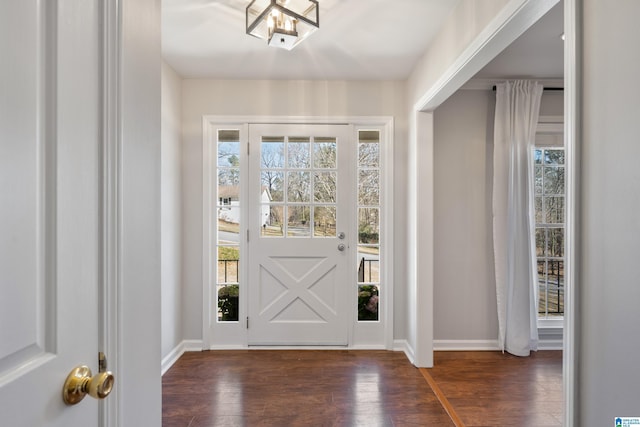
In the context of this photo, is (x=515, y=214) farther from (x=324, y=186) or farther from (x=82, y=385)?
(x=82, y=385)

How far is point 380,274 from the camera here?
3447 mm

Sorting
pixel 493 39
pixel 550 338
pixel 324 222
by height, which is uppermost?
pixel 493 39

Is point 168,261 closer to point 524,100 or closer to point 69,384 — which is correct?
point 69,384

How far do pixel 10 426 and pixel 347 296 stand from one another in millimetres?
2982

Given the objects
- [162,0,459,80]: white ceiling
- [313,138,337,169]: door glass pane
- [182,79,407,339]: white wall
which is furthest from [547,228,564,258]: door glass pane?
[313,138,337,169]: door glass pane

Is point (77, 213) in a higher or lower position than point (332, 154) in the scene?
lower

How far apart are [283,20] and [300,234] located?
1.86 metres

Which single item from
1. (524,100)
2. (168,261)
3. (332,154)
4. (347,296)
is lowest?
(347,296)

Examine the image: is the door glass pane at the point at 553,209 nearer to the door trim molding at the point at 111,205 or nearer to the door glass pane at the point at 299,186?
the door glass pane at the point at 299,186

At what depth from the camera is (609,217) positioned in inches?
39.5

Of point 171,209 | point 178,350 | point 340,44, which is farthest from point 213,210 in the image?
point 340,44

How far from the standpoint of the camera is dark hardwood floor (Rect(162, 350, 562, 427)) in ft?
7.38

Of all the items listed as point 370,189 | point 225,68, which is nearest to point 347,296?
point 370,189

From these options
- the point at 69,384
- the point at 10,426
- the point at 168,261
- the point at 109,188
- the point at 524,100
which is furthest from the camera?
the point at 524,100
